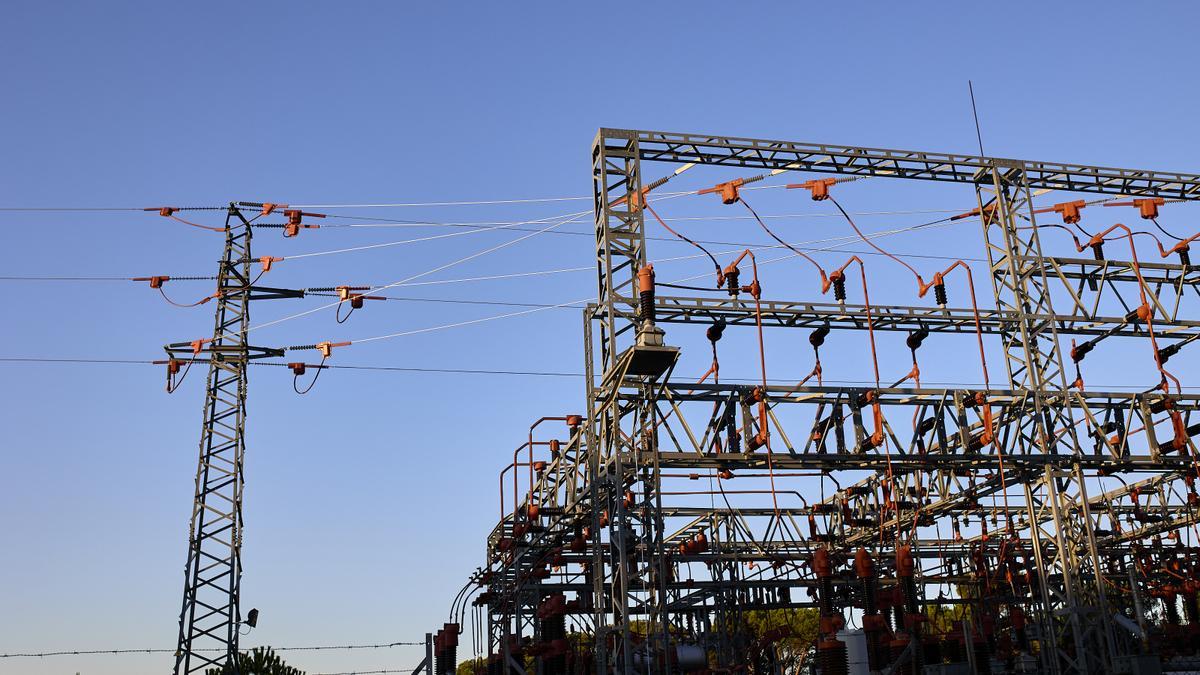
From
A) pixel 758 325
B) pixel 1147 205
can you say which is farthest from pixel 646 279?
pixel 1147 205

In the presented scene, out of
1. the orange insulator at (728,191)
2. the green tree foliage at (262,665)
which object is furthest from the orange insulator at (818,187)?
the green tree foliage at (262,665)

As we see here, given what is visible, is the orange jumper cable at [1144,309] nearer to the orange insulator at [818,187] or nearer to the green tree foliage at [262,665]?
the orange insulator at [818,187]

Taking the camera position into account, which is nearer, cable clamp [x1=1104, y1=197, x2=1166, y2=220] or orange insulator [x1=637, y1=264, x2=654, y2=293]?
orange insulator [x1=637, y1=264, x2=654, y2=293]

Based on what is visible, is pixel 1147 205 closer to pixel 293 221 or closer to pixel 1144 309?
pixel 1144 309

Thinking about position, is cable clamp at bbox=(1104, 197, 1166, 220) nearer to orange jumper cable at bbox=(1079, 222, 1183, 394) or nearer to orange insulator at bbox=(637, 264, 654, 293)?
orange jumper cable at bbox=(1079, 222, 1183, 394)

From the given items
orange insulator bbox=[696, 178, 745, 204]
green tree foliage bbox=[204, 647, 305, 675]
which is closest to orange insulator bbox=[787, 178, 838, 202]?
orange insulator bbox=[696, 178, 745, 204]

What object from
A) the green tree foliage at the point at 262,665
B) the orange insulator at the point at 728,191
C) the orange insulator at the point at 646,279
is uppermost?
the orange insulator at the point at 728,191

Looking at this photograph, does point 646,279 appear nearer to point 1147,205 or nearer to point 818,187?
point 818,187

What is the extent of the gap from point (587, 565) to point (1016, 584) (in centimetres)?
1262

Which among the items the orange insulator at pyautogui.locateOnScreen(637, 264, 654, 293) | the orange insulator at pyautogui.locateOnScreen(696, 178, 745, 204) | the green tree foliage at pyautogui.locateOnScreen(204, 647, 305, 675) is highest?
the orange insulator at pyautogui.locateOnScreen(696, 178, 745, 204)

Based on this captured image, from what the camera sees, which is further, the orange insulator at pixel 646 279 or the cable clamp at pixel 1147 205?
the cable clamp at pixel 1147 205

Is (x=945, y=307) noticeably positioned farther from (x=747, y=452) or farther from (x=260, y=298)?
(x=260, y=298)

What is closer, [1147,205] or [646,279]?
[646,279]

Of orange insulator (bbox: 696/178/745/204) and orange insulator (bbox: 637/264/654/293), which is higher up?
orange insulator (bbox: 696/178/745/204)
